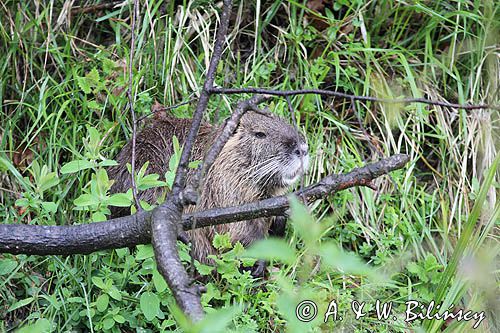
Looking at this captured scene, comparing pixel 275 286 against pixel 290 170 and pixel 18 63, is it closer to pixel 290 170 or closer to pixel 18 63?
pixel 290 170

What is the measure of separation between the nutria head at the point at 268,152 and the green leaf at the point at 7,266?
91 cm

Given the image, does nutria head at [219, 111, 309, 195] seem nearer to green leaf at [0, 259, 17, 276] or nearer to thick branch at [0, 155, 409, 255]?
thick branch at [0, 155, 409, 255]

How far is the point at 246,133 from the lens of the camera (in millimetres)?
3031

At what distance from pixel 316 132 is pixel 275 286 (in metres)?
0.87

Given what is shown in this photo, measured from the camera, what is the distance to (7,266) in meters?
2.53

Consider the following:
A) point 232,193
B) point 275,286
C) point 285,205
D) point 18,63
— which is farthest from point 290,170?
point 18,63

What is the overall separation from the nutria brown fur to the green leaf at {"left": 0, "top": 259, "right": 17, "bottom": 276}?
1.55 ft

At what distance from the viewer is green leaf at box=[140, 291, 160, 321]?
235 cm

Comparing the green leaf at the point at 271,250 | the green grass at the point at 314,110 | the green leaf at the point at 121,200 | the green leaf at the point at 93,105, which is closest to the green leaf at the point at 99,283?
the green grass at the point at 314,110

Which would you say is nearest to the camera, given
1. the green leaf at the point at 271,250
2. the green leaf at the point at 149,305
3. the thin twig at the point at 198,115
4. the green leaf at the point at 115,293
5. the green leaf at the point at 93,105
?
the green leaf at the point at 271,250

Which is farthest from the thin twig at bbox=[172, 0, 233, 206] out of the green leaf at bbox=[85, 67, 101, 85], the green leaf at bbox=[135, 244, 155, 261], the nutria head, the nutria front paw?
the green leaf at bbox=[85, 67, 101, 85]

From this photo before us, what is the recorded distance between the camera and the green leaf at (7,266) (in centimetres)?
252

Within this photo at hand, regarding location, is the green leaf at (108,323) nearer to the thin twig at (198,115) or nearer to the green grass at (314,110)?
the green grass at (314,110)

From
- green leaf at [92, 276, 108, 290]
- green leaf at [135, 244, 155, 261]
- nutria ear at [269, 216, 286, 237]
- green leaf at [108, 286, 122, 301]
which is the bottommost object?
green leaf at [108, 286, 122, 301]
